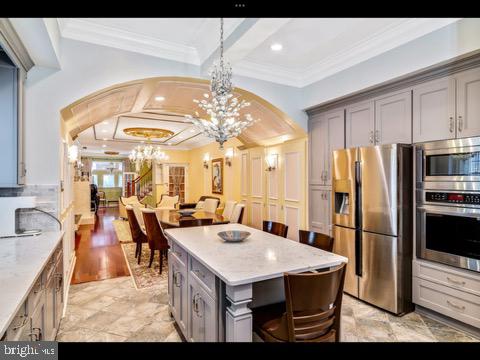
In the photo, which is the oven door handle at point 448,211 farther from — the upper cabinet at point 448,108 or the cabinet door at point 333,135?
the cabinet door at point 333,135

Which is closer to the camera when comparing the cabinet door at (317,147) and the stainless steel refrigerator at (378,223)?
the stainless steel refrigerator at (378,223)

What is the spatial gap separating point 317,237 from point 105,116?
3.59 metres

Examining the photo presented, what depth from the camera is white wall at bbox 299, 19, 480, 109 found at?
231 cm

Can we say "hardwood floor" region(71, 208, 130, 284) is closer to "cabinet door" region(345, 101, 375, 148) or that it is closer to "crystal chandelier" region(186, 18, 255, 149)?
"crystal chandelier" region(186, 18, 255, 149)

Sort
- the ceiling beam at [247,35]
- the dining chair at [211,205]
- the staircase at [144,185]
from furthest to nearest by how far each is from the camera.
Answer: the staircase at [144,185] → the dining chair at [211,205] → the ceiling beam at [247,35]

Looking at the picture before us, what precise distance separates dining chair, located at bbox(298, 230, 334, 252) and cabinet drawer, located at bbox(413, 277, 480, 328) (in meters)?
1.31

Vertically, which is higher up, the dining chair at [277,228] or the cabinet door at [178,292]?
the dining chair at [277,228]

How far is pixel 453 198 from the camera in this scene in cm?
247

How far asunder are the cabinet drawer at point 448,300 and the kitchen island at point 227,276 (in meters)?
1.52

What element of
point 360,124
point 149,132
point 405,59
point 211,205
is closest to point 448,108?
point 405,59

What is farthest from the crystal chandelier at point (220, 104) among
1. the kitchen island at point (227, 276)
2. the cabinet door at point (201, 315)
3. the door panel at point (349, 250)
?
the door panel at point (349, 250)

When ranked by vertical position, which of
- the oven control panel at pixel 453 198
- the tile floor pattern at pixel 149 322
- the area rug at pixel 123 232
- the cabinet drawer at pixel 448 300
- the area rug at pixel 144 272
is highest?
the oven control panel at pixel 453 198

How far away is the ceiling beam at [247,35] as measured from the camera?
203cm

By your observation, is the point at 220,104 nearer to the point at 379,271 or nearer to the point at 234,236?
the point at 234,236
